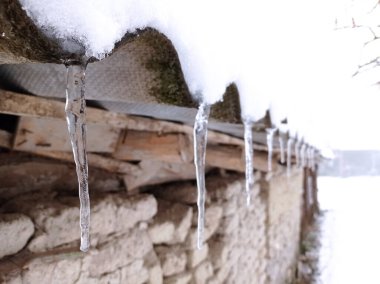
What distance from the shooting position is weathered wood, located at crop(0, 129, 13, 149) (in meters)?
1.04

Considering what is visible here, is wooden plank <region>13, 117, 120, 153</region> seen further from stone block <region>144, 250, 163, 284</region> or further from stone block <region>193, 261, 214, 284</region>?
stone block <region>193, 261, 214, 284</region>

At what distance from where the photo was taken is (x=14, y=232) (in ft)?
3.20

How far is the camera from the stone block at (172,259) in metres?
1.55

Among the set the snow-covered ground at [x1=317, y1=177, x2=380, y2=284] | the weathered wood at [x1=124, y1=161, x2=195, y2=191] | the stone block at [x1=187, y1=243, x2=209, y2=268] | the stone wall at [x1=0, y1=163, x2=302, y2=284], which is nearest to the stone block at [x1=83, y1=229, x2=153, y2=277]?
the stone wall at [x1=0, y1=163, x2=302, y2=284]

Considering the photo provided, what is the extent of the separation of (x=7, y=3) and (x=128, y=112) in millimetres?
775

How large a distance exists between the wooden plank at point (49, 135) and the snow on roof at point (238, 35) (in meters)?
0.51

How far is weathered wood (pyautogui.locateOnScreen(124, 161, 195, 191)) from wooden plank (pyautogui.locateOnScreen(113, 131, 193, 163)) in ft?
0.36

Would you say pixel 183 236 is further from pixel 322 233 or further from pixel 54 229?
pixel 322 233

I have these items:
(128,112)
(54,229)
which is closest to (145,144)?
(128,112)

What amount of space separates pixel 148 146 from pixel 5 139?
50 centimetres

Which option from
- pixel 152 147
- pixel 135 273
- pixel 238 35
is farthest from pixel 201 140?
pixel 135 273

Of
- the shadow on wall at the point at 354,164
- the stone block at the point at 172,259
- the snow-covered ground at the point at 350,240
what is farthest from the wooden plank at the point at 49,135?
the shadow on wall at the point at 354,164

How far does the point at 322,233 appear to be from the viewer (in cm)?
685

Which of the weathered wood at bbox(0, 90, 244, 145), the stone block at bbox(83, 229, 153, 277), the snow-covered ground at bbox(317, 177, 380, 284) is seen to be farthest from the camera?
the snow-covered ground at bbox(317, 177, 380, 284)
